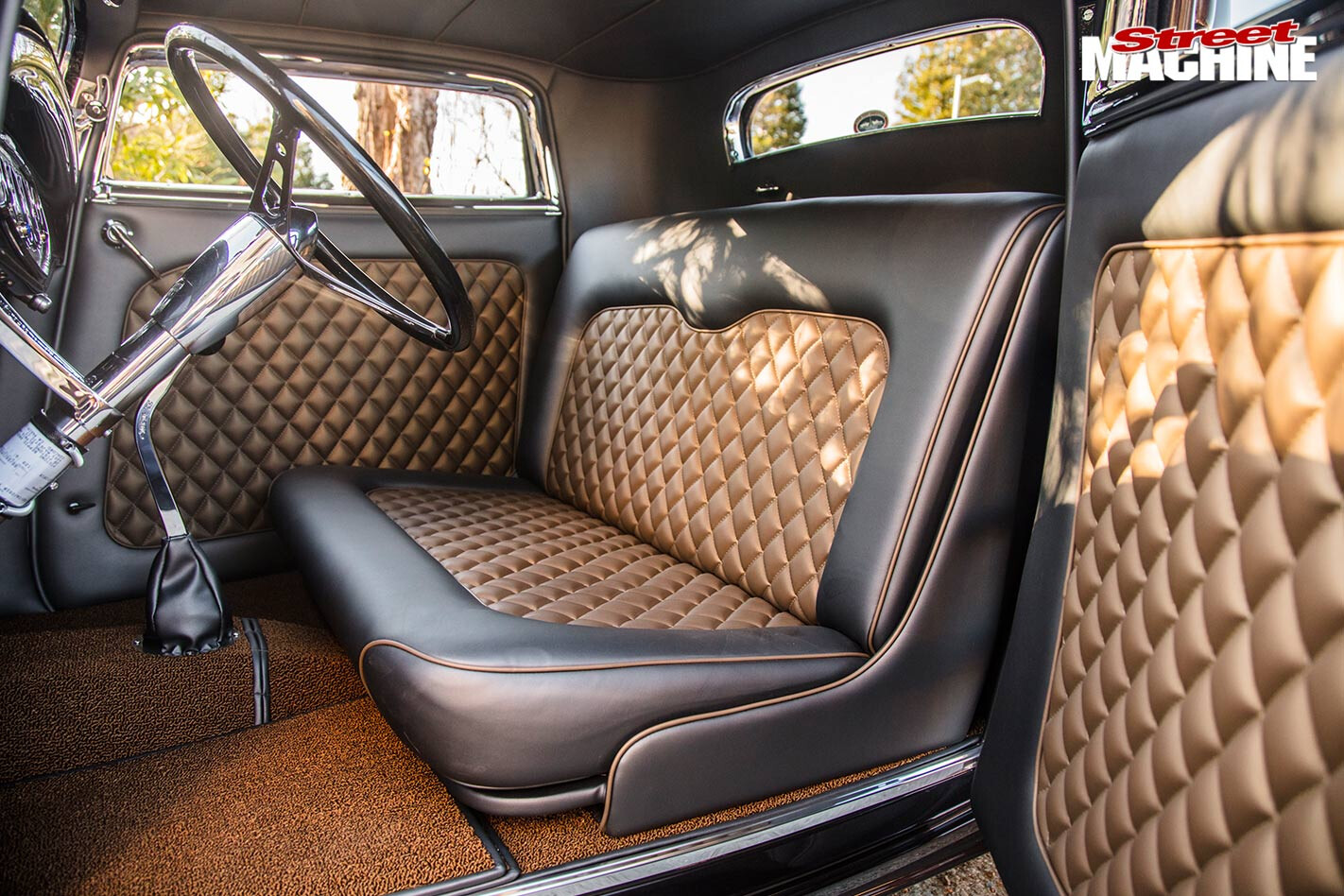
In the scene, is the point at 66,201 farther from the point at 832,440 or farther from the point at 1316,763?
the point at 1316,763

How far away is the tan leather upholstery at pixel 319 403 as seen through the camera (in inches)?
69.9

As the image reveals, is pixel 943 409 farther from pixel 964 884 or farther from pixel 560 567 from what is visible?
pixel 964 884

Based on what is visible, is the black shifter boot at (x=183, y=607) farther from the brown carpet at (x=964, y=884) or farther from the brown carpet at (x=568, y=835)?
the brown carpet at (x=964, y=884)

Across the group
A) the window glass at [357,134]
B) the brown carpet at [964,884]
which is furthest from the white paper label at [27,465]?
the brown carpet at [964,884]

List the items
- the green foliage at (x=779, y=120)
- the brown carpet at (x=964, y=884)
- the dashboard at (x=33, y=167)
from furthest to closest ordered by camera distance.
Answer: the green foliage at (x=779, y=120) < the brown carpet at (x=964, y=884) < the dashboard at (x=33, y=167)

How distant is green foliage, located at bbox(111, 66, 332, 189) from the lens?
1.71 metres

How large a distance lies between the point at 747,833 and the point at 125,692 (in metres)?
0.86

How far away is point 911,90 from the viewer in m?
1.63

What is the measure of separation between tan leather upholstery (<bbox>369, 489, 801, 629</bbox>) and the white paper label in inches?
21.1

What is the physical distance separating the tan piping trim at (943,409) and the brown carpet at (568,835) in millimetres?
292

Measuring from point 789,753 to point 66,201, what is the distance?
117cm

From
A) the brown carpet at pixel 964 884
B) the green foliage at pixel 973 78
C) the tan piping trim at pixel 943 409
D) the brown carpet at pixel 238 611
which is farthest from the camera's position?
the brown carpet at pixel 238 611

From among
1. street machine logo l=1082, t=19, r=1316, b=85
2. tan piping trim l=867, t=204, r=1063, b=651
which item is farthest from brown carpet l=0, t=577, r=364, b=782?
street machine logo l=1082, t=19, r=1316, b=85

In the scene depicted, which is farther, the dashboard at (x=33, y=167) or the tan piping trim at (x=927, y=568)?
the tan piping trim at (x=927, y=568)
